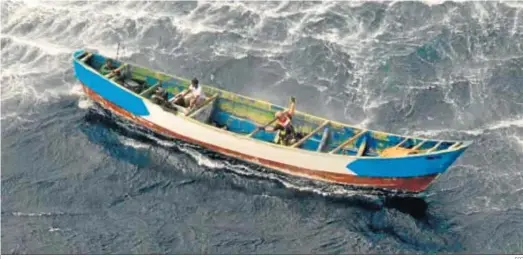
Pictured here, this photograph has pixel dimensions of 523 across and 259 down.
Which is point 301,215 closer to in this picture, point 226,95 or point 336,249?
point 336,249

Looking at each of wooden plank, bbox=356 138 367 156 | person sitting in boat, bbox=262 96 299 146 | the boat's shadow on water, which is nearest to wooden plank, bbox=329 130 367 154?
wooden plank, bbox=356 138 367 156

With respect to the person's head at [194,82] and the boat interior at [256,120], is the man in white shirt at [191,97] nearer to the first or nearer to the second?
the person's head at [194,82]

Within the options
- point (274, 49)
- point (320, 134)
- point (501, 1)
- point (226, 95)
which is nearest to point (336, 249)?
point (320, 134)

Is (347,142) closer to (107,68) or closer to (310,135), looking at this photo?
(310,135)

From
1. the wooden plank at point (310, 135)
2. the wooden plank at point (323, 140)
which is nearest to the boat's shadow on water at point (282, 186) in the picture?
the wooden plank at point (323, 140)

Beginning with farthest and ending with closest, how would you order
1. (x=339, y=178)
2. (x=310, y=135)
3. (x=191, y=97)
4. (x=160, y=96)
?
(x=160, y=96), (x=191, y=97), (x=310, y=135), (x=339, y=178)

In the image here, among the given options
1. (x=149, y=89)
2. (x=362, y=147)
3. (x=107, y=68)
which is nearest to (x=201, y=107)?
(x=149, y=89)

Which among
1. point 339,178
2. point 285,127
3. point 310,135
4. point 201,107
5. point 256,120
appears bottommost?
point 201,107
